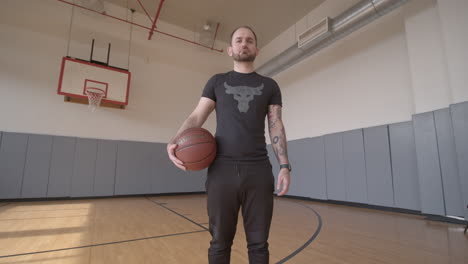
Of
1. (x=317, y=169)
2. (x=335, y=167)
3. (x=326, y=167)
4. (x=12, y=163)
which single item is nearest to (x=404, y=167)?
(x=335, y=167)

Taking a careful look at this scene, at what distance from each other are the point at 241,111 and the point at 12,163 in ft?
20.8

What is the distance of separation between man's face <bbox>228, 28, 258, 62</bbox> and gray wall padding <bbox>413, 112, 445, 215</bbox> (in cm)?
375

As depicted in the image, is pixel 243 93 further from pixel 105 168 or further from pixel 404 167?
pixel 105 168

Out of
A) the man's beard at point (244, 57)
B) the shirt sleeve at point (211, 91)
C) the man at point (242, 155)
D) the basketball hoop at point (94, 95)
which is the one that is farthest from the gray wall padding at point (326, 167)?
the shirt sleeve at point (211, 91)

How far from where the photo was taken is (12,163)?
522cm

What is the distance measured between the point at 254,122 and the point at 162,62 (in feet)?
22.9

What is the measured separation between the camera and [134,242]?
2.32 metres

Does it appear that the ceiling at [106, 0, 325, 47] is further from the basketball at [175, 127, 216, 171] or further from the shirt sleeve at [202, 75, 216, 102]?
the basketball at [175, 127, 216, 171]

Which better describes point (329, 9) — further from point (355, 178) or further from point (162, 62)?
point (162, 62)

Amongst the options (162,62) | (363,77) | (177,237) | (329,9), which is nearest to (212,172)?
(177,237)

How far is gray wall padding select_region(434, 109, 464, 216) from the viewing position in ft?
10.8

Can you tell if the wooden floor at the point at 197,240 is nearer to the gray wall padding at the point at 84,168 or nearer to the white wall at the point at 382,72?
the white wall at the point at 382,72

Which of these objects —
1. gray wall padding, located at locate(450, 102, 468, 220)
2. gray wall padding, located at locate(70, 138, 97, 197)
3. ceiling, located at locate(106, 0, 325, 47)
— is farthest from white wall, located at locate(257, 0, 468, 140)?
gray wall padding, located at locate(70, 138, 97, 197)

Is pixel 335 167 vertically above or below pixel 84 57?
below
